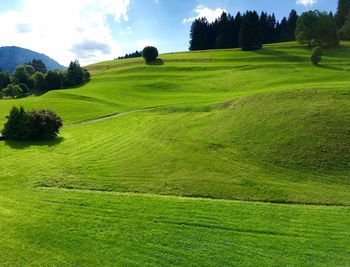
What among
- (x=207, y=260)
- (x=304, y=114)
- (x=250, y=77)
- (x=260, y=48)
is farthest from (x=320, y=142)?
(x=260, y=48)

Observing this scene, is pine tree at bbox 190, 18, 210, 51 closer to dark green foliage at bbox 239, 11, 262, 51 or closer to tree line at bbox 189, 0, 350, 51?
tree line at bbox 189, 0, 350, 51

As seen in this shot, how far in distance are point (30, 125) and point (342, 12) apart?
4654 inches

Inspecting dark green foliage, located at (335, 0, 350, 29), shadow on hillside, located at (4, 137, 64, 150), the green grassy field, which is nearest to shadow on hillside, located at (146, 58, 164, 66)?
the green grassy field

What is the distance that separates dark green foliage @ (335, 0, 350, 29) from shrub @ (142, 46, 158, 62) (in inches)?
2443

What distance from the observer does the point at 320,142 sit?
27766mm

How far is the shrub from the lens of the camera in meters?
105

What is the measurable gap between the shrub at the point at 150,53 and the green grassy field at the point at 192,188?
59897 millimetres

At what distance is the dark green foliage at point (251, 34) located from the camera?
105938 mm

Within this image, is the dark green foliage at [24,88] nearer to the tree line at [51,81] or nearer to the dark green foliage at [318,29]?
the tree line at [51,81]

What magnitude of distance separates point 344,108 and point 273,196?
47.5 ft

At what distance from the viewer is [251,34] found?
10769 cm

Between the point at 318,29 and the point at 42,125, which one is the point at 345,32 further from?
the point at 42,125

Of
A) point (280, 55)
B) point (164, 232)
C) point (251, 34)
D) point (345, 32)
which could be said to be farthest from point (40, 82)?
point (345, 32)

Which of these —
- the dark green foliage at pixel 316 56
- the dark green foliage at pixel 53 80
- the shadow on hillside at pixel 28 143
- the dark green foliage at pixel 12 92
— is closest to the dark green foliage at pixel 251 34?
the dark green foliage at pixel 316 56
